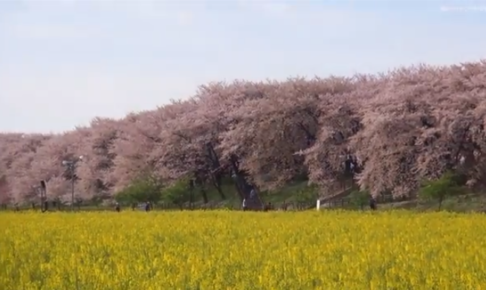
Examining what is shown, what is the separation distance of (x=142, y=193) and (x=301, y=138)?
951cm

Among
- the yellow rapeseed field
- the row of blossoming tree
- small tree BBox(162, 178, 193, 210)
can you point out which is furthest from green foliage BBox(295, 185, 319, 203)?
the yellow rapeseed field

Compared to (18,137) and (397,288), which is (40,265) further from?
(18,137)

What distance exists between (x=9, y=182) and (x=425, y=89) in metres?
39.1

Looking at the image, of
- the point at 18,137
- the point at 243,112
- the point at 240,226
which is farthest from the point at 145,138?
the point at 240,226

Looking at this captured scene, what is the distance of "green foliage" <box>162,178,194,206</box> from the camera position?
1657 inches

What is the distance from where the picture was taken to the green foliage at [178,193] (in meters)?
42.1

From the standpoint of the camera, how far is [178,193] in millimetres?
42344

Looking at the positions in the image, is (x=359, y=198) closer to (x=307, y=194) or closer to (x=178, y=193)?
(x=307, y=194)

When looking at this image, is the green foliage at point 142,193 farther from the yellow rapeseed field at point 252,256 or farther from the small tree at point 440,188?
the yellow rapeseed field at point 252,256

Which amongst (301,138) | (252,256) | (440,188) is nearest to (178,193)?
(301,138)

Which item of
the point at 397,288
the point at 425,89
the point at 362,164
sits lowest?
the point at 397,288

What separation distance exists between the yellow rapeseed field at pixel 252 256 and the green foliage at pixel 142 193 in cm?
2383

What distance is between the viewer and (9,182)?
6350 centimetres

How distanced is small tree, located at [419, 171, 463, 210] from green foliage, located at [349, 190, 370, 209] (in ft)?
8.49
